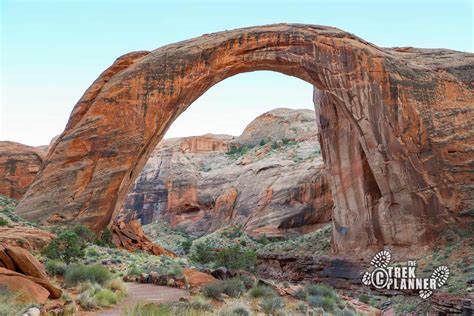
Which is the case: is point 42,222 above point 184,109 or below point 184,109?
below

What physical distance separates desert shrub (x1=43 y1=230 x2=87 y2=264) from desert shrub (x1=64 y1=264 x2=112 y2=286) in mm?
2299

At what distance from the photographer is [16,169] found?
26.2 meters

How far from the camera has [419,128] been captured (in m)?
18.8

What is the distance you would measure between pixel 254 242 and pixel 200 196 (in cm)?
1200

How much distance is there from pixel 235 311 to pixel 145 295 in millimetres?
2409

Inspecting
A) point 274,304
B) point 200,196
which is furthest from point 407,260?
point 200,196

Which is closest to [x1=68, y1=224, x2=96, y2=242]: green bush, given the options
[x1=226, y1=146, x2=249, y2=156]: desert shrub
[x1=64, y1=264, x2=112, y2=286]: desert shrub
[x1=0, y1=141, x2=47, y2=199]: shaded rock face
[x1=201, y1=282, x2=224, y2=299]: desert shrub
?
[x1=64, y1=264, x2=112, y2=286]: desert shrub

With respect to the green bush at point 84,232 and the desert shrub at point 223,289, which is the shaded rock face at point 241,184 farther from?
the desert shrub at point 223,289

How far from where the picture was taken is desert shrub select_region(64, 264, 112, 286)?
8547 millimetres

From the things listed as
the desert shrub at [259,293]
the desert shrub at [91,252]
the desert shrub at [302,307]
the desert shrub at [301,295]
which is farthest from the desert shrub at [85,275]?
the desert shrub at [301,295]

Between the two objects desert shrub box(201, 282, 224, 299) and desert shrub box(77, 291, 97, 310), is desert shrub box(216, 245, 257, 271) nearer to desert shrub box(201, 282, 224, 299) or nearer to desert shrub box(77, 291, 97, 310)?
desert shrub box(201, 282, 224, 299)

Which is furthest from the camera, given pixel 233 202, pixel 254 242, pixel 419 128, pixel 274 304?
pixel 233 202

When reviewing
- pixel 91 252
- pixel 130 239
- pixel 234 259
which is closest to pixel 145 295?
pixel 91 252

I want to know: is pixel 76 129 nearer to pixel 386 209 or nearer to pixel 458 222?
pixel 386 209
